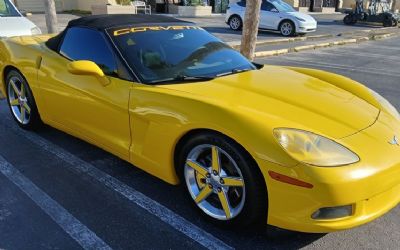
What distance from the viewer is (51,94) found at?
156 inches

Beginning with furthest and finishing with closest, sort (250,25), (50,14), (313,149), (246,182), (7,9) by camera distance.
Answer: (50,14)
(7,9)
(250,25)
(246,182)
(313,149)

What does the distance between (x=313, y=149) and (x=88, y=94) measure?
2.04m

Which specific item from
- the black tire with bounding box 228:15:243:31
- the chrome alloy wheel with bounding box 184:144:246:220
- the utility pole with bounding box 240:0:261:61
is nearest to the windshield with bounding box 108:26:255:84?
the chrome alloy wheel with bounding box 184:144:246:220

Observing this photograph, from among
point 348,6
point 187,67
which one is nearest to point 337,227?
point 187,67

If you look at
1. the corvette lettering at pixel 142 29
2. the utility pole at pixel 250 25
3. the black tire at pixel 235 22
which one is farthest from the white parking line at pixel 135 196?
the black tire at pixel 235 22

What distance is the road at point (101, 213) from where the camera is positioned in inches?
105

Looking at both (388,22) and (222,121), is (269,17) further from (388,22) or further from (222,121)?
(222,121)

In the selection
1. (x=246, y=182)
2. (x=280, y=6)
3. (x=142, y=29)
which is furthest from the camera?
(x=280, y=6)

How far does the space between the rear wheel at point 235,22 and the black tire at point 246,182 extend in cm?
1469

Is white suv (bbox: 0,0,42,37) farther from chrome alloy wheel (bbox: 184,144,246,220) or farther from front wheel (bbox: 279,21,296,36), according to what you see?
front wheel (bbox: 279,21,296,36)

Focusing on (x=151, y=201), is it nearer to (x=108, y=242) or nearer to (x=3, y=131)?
(x=108, y=242)

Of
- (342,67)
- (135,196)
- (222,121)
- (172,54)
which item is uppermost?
(172,54)

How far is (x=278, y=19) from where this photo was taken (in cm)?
1616

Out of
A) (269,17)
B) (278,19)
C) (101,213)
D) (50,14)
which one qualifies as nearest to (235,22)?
(269,17)
